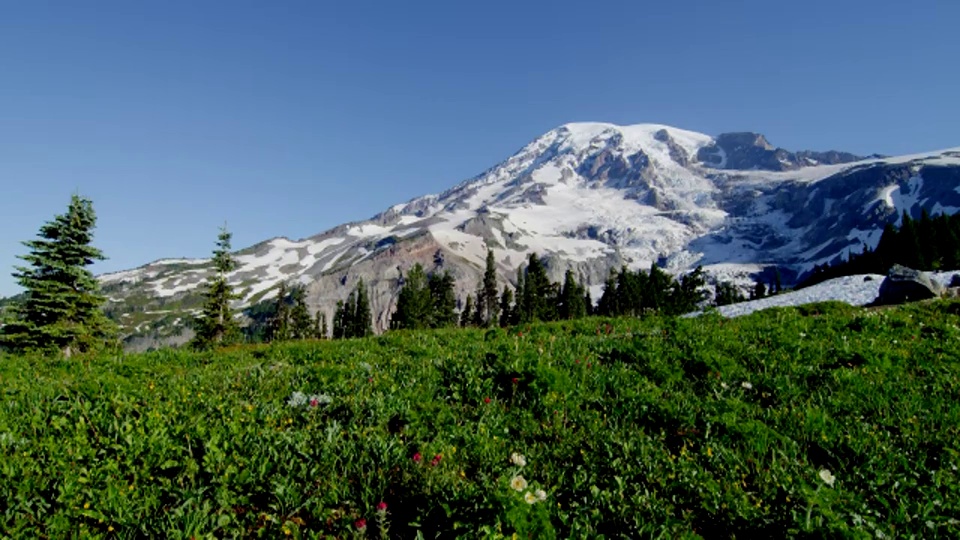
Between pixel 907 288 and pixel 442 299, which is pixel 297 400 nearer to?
pixel 907 288

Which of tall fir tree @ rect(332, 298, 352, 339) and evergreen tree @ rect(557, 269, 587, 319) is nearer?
evergreen tree @ rect(557, 269, 587, 319)

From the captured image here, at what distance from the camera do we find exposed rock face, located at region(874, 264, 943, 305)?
23.9 metres

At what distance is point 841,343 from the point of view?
11281 millimetres

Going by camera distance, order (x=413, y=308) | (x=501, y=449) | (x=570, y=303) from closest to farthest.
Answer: (x=501, y=449) < (x=413, y=308) < (x=570, y=303)

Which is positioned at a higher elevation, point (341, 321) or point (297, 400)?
point (297, 400)

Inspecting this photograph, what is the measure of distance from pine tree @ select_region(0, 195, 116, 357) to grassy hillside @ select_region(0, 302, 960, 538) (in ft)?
123

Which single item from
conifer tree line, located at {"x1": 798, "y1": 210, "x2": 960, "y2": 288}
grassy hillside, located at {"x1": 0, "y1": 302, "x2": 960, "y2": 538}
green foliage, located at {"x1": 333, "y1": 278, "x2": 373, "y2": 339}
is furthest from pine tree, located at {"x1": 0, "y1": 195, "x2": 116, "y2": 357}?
conifer tree line, located at {"x1": 798, "y1": 210, "x2": 960, "y2": 288}

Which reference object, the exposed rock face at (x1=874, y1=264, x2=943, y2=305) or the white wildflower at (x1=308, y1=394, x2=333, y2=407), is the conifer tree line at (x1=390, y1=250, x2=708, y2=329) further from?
the white wildflower at (x1=308, y1=394, x2=333, y2=407)

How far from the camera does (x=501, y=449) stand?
242 inches

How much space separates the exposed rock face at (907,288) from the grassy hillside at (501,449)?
17.9 metres

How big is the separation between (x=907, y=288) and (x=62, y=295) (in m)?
55.4

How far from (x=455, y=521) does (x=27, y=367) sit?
1351cm

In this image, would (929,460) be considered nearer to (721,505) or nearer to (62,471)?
(721,505)

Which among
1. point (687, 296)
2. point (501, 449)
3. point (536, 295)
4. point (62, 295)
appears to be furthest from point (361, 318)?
point (501, 449)
